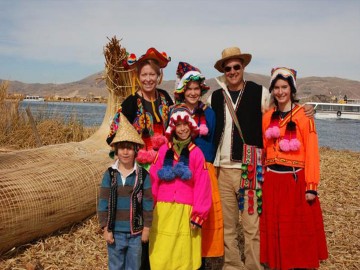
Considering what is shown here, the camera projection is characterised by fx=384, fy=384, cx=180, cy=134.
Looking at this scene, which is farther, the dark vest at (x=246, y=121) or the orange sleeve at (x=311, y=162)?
the dark vest at (x=246, y=121)

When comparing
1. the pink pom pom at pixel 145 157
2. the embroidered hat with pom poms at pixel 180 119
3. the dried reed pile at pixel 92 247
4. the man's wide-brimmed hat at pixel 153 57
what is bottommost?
the dried reed pile at pixel 92 247

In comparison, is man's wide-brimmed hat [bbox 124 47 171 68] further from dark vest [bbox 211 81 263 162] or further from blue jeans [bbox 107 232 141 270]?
blue jeans [bbox 107 232 141 270]

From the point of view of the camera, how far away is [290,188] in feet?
9.82

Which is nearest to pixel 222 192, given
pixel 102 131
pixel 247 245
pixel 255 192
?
pixel 255 192

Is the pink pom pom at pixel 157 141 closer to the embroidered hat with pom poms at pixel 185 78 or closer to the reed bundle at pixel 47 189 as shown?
the embroidered hat with pom poms at pixel 185 78

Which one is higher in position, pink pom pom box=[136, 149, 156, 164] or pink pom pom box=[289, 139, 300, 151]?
pink pom pom box=[289, 139, 300, 151]

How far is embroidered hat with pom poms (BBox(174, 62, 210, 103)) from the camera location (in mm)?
3131

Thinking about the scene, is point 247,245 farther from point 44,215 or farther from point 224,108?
point 44,215

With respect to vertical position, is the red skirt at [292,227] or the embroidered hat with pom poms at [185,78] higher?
the embroidered hat with pom poms at [185,78]

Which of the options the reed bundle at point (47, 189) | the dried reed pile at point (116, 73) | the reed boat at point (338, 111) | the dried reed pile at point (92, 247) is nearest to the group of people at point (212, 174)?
the dried reed pile at point (92, 247)

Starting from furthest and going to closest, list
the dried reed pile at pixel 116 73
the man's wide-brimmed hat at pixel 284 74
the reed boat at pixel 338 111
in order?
the reed boat at pixel 338 111
the dried reed pile at pixel 116 73
the man's wide-brimmed hat at pixel 284 74

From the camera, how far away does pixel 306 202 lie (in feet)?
9.75

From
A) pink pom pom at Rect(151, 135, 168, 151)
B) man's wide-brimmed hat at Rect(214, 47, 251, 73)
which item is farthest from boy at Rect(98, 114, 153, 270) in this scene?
man's wide-brimmed hat at Rect(214, 47, 251, 73)

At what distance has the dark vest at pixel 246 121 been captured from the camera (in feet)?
10.6
